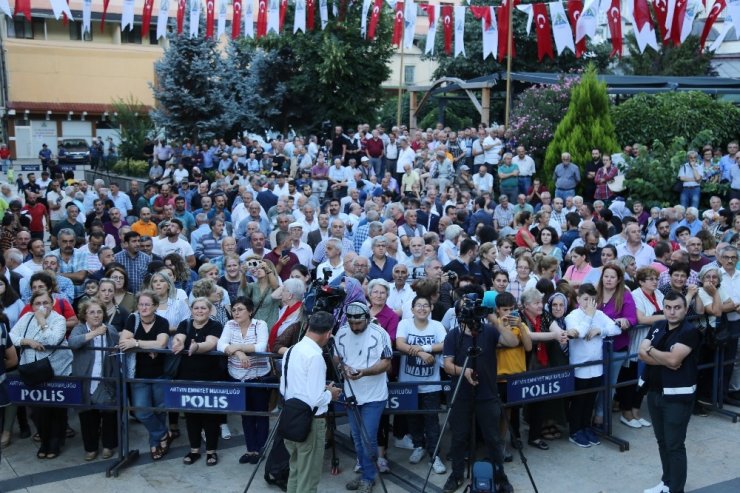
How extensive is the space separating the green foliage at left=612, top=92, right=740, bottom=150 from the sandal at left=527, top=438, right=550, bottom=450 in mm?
12118

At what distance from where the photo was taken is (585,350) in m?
7.95

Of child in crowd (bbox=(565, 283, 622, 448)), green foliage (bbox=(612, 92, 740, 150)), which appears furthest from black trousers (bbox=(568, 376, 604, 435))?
green foliage (bbox=(612, 92, 740, 150))

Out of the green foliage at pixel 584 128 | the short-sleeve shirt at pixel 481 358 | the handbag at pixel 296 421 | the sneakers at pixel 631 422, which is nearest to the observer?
the handbag at pixel 296 421

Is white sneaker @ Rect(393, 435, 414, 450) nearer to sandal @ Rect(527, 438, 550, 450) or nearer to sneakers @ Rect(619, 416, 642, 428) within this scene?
sandal @ Rect(527, 438, 550, 450)

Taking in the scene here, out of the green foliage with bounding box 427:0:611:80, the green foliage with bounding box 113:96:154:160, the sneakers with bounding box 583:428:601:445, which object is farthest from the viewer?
the green foliage with bounding box 427:0:611:80

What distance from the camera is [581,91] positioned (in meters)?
18.4

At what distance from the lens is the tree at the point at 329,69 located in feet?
110

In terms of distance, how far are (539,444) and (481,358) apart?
1.81 m

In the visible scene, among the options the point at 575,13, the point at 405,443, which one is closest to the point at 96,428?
Answer: the point at 405,443

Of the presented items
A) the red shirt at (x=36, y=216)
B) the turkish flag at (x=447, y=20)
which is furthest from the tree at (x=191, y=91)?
the red shirt at (x=36, y=216)

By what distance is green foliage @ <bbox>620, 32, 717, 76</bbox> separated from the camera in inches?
1505

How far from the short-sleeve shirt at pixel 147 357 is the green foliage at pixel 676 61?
34875mm

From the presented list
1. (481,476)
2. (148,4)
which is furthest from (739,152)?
(148,4)

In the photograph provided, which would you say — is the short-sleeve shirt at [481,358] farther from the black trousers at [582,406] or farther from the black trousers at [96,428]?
the black trousers at [96,428]
